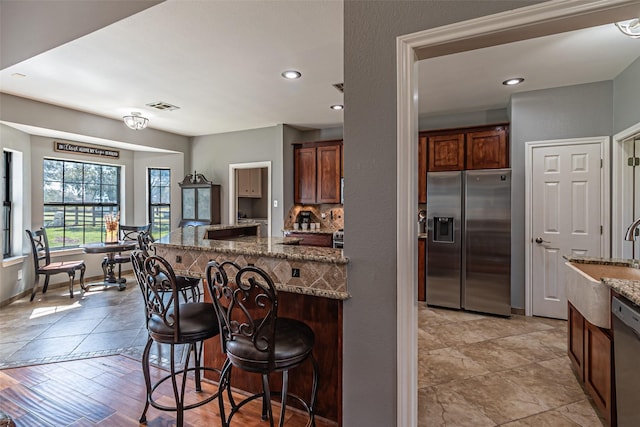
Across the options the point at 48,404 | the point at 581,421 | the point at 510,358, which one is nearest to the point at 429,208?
the point at 510,358

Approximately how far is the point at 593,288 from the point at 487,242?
6.85 ft

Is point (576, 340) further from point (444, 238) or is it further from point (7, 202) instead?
point (7, 202)

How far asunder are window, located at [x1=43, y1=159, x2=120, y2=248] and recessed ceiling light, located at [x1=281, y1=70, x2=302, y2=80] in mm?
4316

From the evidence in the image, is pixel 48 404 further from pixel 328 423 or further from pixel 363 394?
pixel 363 394

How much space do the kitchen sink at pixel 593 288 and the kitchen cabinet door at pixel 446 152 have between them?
7.24 feet

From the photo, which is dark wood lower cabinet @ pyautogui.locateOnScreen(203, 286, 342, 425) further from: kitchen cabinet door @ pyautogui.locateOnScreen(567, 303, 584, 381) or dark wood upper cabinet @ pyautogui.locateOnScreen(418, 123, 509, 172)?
dark wood upper cabinet @ pyautogui.locateOnScreen(418, 123, 509, 172)

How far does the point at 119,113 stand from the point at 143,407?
4.25 meters

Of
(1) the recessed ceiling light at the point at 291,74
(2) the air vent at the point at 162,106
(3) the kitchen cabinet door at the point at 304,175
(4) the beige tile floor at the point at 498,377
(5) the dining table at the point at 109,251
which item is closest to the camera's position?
(4) the beige tile floor at the point at 498,377

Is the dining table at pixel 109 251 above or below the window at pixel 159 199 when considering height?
below

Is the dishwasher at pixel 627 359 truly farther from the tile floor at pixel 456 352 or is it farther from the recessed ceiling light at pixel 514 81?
the recessed ceiling light at pixel 514 81

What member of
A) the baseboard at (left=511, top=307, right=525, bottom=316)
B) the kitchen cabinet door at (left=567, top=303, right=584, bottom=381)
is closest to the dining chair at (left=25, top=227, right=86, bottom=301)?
the kitchen cabinet door at (left=567, top=303, right=584, bottom=381)

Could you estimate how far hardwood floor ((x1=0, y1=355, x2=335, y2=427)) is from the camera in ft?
6.63

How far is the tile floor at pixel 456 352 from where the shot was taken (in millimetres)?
2145

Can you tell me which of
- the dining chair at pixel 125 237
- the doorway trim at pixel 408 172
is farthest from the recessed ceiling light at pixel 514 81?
the dining chair at pixel 125 237
